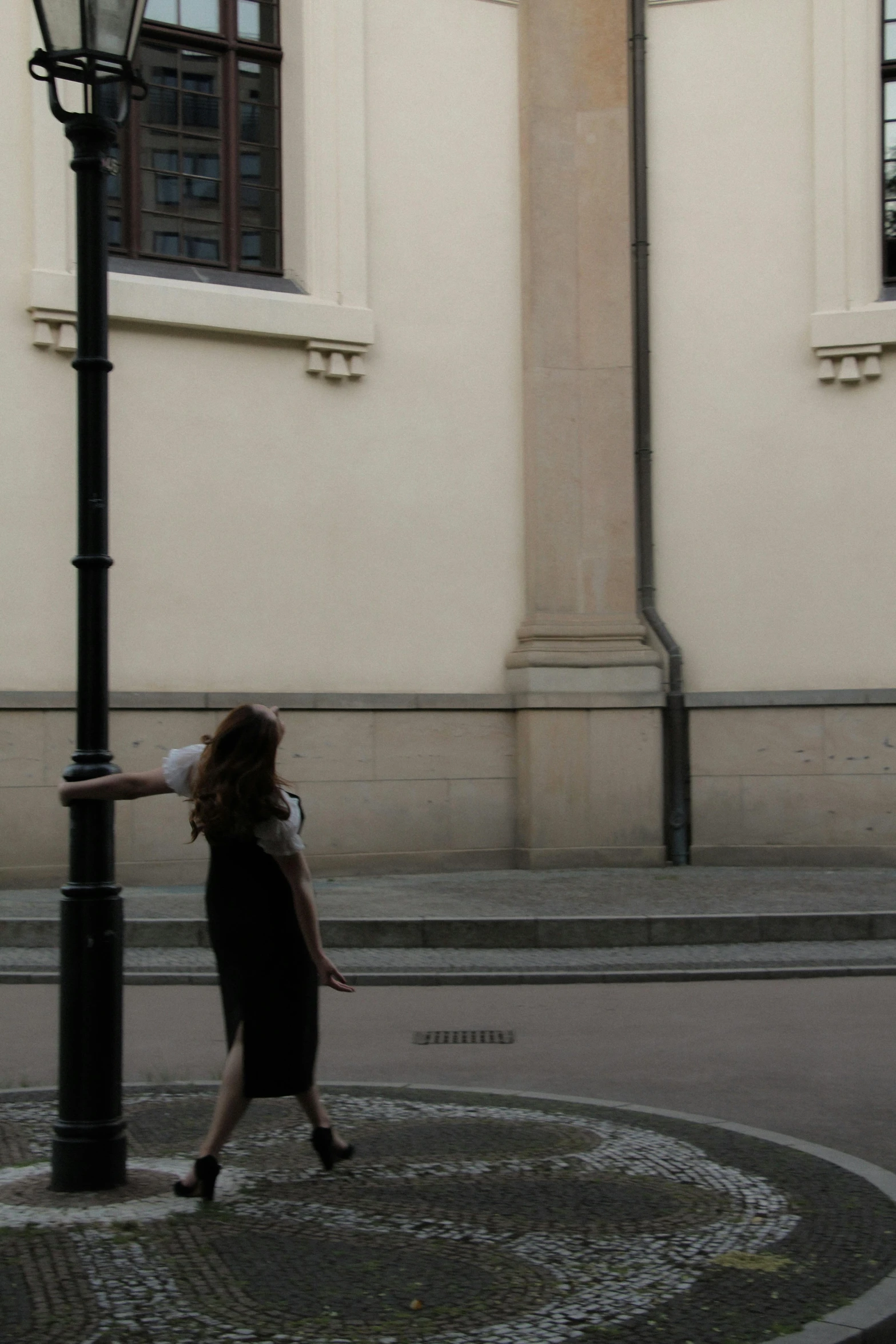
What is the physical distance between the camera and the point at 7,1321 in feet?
12.7

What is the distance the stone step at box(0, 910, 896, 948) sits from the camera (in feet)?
38.9

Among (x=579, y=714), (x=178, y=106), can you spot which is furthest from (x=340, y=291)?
(x=579, y=714)

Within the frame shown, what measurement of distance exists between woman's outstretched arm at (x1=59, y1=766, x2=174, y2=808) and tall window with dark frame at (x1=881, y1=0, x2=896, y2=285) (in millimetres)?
14253

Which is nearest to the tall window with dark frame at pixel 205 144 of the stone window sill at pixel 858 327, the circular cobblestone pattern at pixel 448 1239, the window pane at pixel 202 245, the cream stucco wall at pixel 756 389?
the window pane at pixel 202 245

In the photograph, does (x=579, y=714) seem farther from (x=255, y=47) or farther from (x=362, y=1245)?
(x=362, y=1245)

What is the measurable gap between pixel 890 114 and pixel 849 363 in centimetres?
271

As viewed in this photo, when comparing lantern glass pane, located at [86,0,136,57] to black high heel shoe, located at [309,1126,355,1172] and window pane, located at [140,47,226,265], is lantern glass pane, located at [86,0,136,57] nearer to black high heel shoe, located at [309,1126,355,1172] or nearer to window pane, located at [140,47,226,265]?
black high heel shoe, located at [309,1126,355,1172]

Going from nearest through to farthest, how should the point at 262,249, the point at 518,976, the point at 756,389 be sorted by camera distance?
1. the point at 518,976
2. the point at 262,249
3. the point at 756,389

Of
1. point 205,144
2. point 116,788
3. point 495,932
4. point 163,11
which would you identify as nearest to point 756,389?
point 205,144

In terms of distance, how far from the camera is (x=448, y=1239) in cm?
452

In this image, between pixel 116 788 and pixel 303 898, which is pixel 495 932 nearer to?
pixel 303 898

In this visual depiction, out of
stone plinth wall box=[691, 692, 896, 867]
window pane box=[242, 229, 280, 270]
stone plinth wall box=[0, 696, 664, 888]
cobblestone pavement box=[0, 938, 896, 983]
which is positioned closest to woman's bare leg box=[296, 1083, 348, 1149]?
cobblestone pavement box=[0, 938, 896, 983]

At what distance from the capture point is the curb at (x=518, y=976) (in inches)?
414

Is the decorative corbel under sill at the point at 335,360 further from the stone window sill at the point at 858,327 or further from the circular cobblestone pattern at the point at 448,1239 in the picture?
the circular cobblestone pattern at the point at 448,1239
